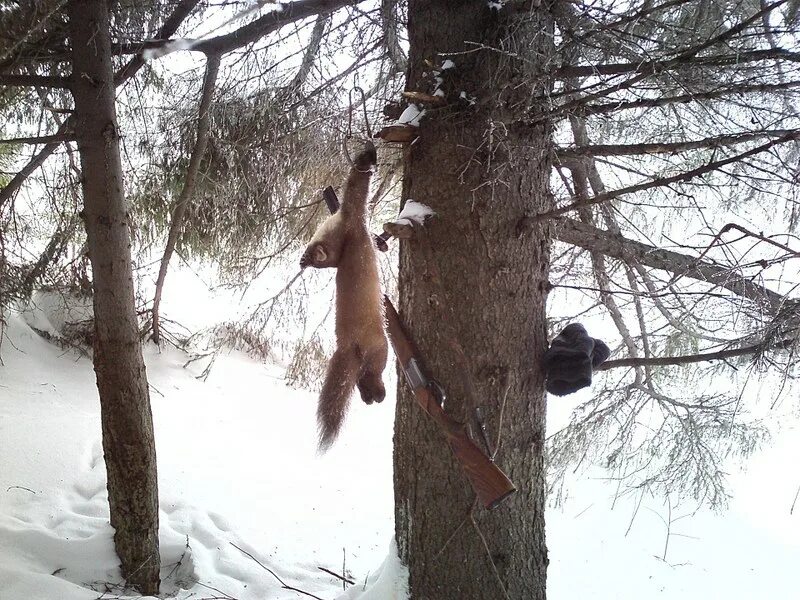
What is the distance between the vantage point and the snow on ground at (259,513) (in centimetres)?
228

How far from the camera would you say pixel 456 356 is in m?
1.51

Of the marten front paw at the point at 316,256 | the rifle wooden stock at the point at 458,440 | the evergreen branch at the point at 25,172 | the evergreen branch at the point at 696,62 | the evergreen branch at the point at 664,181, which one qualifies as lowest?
the rifle wooden stock at the point at 458,440

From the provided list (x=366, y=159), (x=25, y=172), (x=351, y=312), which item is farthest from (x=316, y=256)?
(x=25, y=172)

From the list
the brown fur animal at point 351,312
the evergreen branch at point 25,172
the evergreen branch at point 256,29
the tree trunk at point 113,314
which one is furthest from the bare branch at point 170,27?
the brown fur animal at point 351,312

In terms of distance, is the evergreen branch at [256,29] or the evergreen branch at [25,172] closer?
the evergreen branch at [256,29]

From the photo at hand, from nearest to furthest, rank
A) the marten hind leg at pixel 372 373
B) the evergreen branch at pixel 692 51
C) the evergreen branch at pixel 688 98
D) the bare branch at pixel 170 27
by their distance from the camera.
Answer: the evergreen branch at pixel 692 51 < the evergreen branch at pixel 688 98 < the marten hind leg at pixel 372 373 < the bare branch at pixel 170 27

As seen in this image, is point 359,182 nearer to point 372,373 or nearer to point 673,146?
point 372,373

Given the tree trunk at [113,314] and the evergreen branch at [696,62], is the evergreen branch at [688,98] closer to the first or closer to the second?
the evergreen branch at [696,62]

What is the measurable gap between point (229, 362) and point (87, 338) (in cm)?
118

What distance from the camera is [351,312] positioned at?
145 centimetres

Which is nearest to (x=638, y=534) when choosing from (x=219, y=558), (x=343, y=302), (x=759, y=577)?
(x=759, y=577)

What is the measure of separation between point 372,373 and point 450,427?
26 centimetres

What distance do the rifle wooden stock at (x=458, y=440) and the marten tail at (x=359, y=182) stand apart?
273 mm

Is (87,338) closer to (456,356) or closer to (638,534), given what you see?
(456,356)
